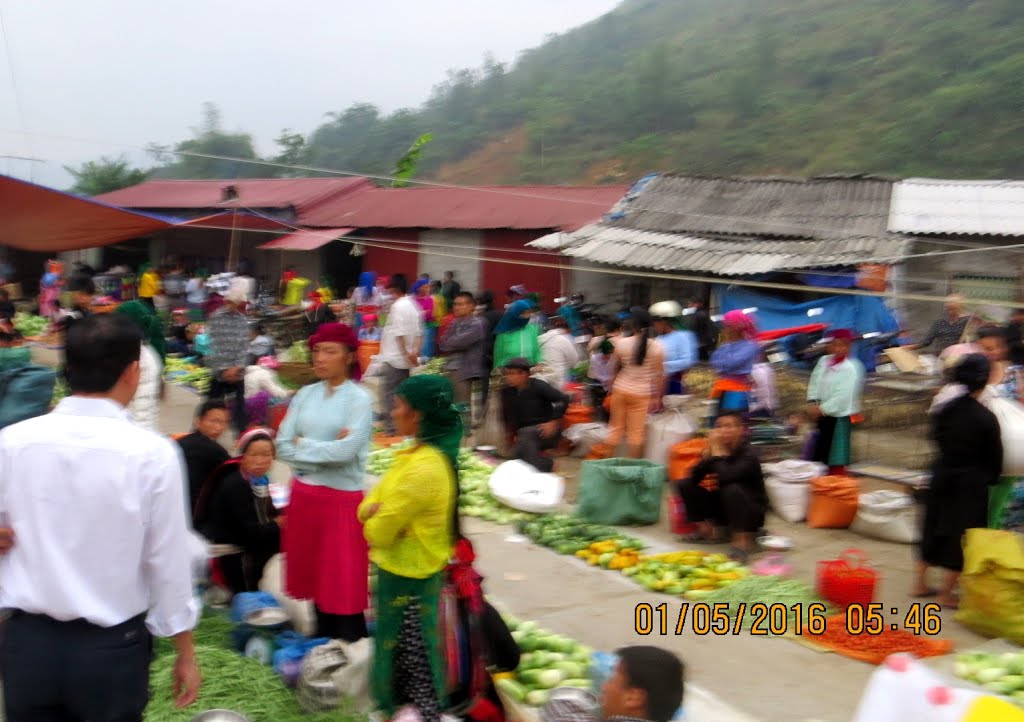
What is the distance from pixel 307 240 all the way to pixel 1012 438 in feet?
54.5

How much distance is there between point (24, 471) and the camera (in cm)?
234

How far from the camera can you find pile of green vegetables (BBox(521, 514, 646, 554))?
22.6 ft

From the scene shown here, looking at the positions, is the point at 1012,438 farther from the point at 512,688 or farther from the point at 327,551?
the point at 327,551

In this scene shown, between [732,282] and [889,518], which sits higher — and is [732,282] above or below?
above

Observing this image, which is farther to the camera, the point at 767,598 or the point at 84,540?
the point at 767,598

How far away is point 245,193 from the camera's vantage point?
25062 millimetres

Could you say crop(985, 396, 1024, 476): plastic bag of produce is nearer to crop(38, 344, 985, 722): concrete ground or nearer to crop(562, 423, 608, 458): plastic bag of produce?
crop(38, 344, 985, 722): concrete ground

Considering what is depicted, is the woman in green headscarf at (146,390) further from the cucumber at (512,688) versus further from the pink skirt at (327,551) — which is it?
the cucumber at (512,688)

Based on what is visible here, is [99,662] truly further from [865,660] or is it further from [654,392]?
[654,392]

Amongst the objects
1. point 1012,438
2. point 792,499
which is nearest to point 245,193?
point 792,499

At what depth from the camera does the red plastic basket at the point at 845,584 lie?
555 centimetres

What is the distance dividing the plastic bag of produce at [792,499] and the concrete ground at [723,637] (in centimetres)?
8

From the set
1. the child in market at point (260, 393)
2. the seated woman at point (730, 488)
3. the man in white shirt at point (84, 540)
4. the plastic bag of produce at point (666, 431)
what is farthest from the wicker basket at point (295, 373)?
the man in white shirt at point (84, 540)

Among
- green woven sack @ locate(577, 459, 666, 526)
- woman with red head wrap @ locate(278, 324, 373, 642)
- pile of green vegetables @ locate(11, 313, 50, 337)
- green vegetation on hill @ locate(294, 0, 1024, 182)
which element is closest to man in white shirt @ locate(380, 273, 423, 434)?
green woven sack @ locate(577, 459, 666, 526)
